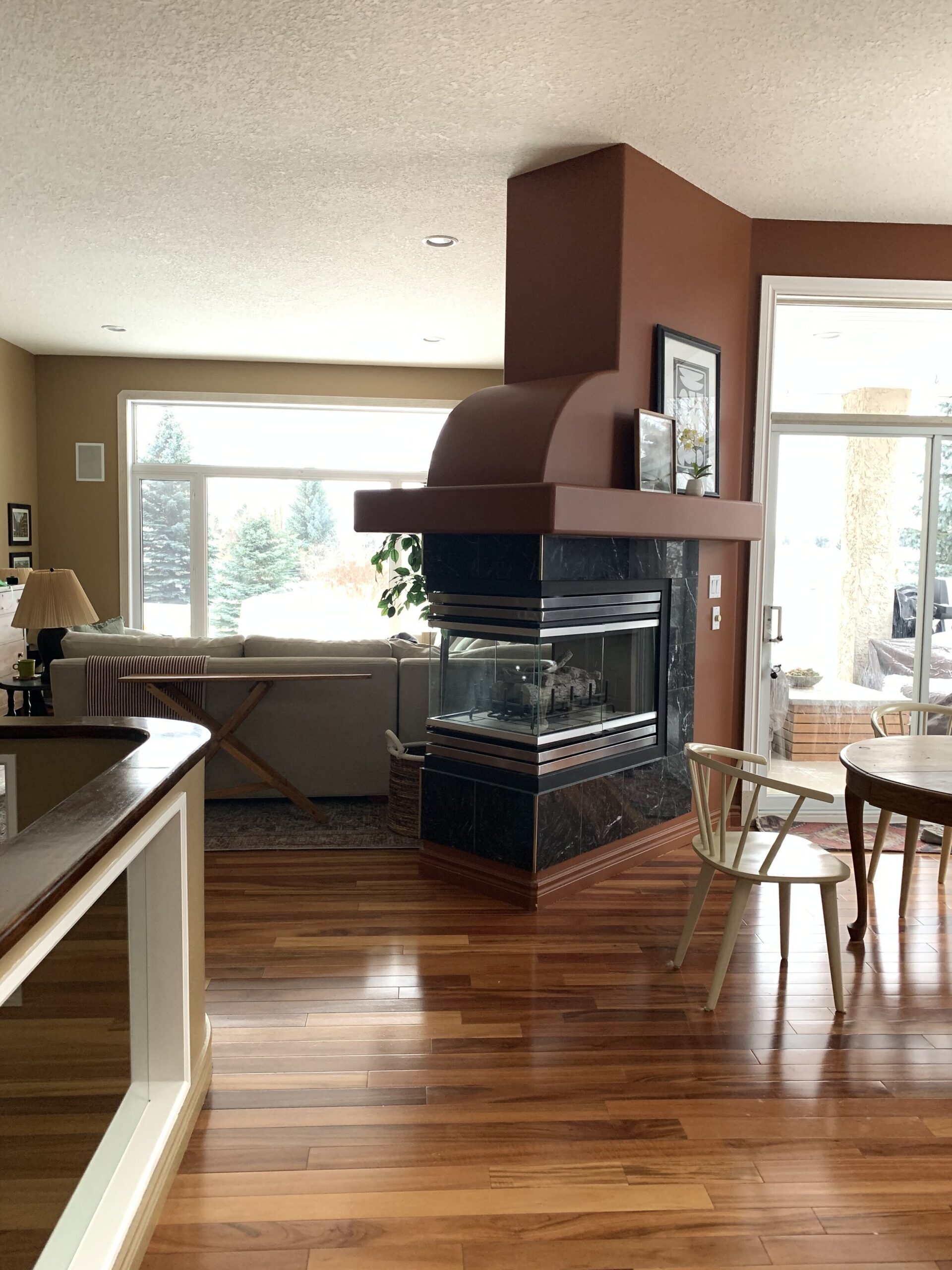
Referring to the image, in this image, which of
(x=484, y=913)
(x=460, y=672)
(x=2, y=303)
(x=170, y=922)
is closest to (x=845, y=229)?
(x=460, y=672)

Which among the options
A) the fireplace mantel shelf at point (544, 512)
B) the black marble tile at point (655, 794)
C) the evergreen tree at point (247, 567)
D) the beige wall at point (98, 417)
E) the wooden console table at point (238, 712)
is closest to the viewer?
the fireplace mantel shelf at point (544, 512)

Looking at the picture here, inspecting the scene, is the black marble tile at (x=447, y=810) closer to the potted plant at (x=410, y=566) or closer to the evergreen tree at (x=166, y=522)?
the potted plant at (x=410, y=566)

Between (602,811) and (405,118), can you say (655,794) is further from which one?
(405,118)

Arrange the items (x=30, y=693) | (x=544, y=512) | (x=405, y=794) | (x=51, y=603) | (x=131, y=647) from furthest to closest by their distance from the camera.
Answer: (x=30, y=693)
(x=51, y=603)
(x=131, y=647)
(x=405, y=794)
(x=544, y=512)

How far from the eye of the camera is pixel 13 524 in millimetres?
7508

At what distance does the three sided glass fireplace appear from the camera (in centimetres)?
359

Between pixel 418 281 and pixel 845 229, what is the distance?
232 cm

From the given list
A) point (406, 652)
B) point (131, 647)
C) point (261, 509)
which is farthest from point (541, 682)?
point (261, 509)

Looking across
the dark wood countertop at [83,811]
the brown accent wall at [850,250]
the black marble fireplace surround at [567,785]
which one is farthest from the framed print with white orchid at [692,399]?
the dark wood countertop at [83,811]

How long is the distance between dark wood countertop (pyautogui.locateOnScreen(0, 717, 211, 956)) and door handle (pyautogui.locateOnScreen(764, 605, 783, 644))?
10.3ft

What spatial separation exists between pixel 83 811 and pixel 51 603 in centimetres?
392

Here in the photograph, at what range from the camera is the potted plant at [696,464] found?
395 cm

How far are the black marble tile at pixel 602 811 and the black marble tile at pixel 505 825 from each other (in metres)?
0.29

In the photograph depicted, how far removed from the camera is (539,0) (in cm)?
262
